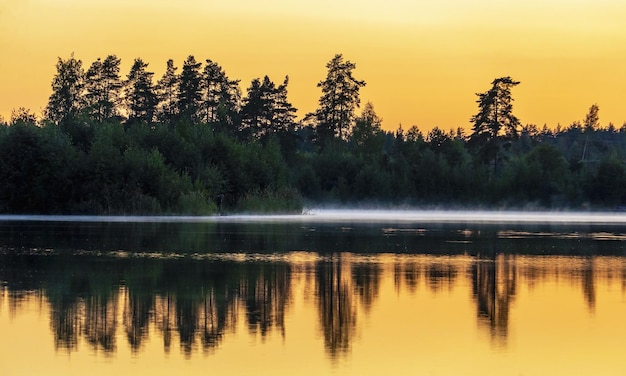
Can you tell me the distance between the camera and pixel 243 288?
27.1 meters

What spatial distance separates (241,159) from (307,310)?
65.9 m

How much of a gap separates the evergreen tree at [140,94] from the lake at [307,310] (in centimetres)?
8906

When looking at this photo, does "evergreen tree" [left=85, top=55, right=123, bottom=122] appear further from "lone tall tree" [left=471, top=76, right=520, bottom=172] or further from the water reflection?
the water reflection

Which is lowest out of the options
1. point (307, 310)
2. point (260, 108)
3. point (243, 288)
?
point (307, 310)

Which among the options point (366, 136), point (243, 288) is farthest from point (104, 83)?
point (243, 288)

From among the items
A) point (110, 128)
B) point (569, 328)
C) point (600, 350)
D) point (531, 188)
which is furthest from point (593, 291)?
point (531, 188)

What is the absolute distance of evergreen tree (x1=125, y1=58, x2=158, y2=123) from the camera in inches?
5177

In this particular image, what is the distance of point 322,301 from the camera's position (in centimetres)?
2528

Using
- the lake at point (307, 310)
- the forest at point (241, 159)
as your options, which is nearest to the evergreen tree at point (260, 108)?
the forest at point (241, 159)

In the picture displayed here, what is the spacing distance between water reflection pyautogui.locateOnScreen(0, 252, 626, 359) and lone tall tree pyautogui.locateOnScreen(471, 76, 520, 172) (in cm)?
8714

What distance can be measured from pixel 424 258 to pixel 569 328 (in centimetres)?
1629

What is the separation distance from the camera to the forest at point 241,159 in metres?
80.1

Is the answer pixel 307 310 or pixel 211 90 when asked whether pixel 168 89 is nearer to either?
pixel 211 90

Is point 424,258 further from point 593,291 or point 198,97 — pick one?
point 198,97
